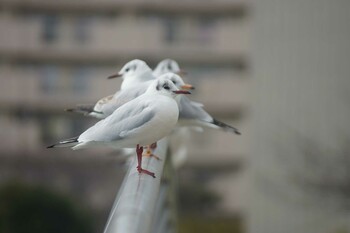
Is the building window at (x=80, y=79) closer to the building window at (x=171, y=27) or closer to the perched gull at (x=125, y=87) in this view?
the building window at (x=171, y=27)

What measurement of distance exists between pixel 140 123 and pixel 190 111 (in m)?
0.47

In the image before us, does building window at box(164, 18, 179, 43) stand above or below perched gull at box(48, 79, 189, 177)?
below

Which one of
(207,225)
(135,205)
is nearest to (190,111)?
(135,205)

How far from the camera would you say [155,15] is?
46.5 ft

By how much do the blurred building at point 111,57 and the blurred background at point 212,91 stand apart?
0.06 feet

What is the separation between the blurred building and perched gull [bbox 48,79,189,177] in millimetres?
11683

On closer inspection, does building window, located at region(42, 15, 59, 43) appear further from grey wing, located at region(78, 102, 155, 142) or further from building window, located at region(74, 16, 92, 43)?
grey wing, located at region(78, 102, 155, 142)

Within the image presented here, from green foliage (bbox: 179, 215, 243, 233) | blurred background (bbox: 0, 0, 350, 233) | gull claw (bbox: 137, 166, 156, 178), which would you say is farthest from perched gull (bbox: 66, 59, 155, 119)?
green foliage (bbox: 179, 215, 243, 233)

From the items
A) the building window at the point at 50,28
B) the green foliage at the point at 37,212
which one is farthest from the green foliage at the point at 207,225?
the building window at the point at 50,28

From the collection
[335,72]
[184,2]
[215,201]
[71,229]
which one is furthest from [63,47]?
[71,229]

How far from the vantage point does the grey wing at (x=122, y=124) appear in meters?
1.70

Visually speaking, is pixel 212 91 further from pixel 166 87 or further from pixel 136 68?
pixel 166 87

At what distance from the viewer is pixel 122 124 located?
1731mm

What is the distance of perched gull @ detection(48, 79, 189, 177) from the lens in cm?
169
